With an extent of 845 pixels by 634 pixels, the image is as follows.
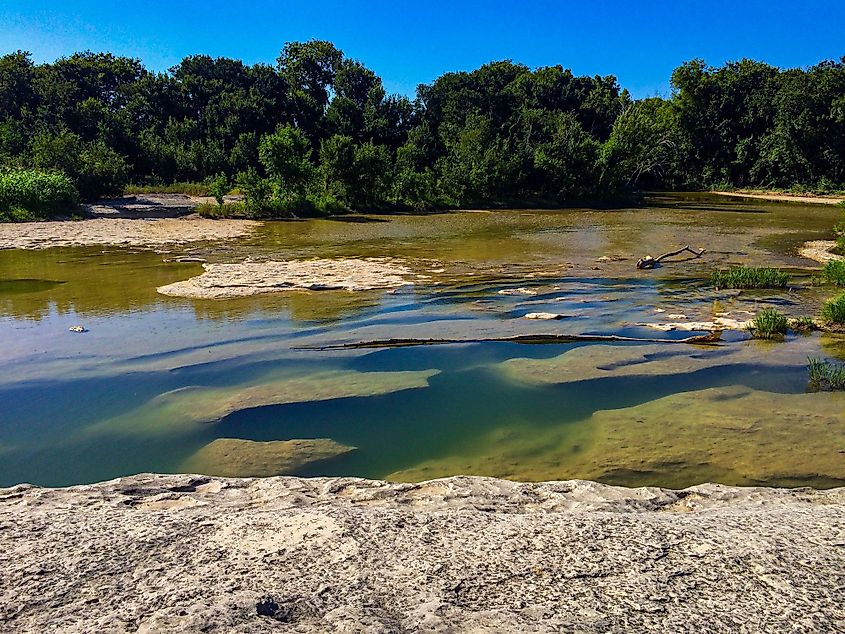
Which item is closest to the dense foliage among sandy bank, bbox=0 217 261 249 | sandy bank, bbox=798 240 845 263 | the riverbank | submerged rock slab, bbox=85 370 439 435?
the riverbank

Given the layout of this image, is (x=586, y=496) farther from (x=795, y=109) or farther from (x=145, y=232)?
(x=795, y=109)

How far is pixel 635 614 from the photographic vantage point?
2.74 metres

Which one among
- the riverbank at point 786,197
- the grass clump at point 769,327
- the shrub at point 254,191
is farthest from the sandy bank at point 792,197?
the grass clump at point 769,327

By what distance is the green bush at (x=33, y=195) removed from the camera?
84.7 ft

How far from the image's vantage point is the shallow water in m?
5.61

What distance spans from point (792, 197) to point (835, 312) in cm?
4462

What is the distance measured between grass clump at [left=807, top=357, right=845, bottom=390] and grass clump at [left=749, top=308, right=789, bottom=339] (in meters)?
1.49

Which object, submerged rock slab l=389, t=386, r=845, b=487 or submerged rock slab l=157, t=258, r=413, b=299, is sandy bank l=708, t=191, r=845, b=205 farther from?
submerged rock slab l=389, t=386, r=845, b=487

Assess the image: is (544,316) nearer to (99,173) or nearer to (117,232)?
(117,232)

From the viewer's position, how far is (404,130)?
189 feet

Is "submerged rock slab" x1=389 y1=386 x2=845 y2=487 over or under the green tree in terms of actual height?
under

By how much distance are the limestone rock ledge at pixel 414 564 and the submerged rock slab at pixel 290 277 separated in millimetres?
9047

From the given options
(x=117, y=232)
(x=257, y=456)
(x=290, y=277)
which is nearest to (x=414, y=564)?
(x=257, y=456)

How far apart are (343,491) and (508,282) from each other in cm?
997
